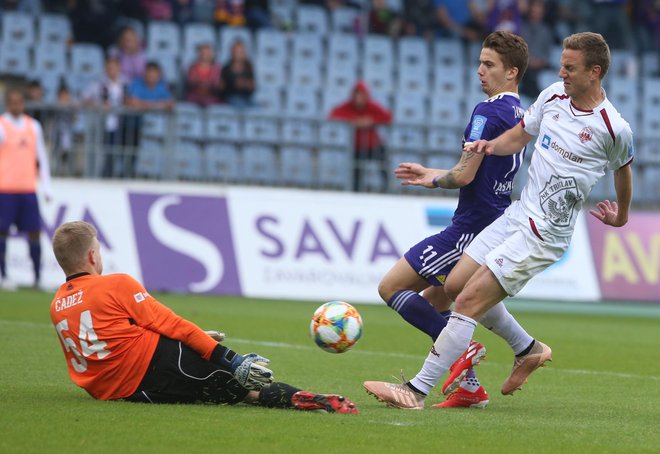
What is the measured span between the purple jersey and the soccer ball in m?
0.95

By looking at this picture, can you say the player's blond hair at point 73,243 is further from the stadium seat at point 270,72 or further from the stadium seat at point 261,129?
the stadium seat at point 270,72

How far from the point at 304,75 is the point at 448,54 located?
10.9 ft

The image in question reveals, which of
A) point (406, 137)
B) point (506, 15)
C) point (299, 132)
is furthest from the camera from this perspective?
point (506, 15)

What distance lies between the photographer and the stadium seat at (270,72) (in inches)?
846

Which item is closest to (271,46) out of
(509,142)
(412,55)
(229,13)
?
(229,13)

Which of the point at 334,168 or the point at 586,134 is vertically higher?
the point at 586,134

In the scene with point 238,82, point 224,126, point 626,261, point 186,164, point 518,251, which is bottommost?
point 626,261

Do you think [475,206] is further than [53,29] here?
No

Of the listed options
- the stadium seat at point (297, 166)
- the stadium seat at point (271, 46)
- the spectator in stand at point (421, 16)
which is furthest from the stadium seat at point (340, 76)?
the stadium seat at point (297, 166)

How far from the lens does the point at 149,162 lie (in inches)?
699

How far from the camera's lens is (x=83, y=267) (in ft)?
22.4

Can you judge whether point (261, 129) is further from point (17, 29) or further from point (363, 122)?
point (17, 29)

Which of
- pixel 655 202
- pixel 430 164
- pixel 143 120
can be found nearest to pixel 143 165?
pixel 143 120

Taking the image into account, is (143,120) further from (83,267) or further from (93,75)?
(83,267)
